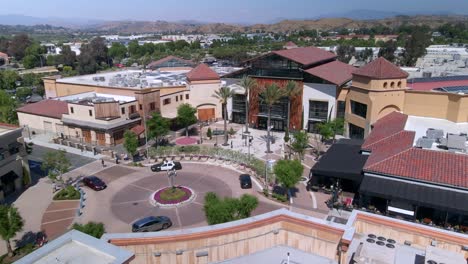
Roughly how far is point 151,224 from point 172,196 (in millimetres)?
6869

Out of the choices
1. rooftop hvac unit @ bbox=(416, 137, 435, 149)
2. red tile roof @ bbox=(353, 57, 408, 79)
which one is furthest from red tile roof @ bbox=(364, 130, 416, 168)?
red tile roof @ bbox=(353, 57, 408, 79)

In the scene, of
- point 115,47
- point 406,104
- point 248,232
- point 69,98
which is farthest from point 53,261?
point 115,47

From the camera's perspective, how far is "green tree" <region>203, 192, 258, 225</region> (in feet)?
85.5

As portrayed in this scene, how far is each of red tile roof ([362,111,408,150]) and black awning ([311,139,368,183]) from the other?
5.70ft

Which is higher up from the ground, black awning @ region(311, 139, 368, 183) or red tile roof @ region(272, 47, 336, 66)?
red tile roof @ region(272, 47, 336, 66)

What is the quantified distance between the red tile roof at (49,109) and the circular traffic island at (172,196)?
31815 mm

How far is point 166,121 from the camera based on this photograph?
53.7 m

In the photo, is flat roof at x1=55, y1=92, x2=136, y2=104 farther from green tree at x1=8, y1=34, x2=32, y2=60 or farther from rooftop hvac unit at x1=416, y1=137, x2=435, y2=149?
green tree at x1=8, y1=34, x2=32, y2=60

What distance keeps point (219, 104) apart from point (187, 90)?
22.7ft

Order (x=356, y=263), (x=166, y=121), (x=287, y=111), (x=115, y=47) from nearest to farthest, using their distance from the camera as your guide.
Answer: (x=356, y=263) < (x=166, y=121) < (x=287, y=111) < (x=115, y=47)

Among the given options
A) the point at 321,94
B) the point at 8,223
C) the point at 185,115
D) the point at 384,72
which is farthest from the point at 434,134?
the point at 8,223

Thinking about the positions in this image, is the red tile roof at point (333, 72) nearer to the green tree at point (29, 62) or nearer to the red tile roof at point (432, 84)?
the red tile roof at point (432, 84)

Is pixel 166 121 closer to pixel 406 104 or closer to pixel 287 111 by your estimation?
pixel 287 111

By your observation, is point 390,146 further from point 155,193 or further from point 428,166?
point 155,193
